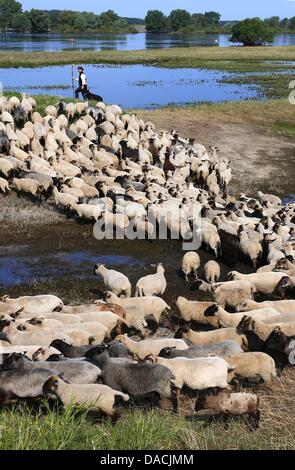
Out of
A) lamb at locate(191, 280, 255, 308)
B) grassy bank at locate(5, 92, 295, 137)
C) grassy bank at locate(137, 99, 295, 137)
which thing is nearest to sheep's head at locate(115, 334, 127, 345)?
lamb at locate(191, 280, 255, 308)

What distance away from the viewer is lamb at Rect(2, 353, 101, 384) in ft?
22.7

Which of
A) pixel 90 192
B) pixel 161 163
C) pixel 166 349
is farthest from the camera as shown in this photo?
pixel 161 163

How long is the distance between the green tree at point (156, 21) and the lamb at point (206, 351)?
17493 cm

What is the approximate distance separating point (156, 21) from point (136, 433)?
17764cm

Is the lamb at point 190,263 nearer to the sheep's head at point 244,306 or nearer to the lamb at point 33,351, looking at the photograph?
the sheep's head at point 244,306

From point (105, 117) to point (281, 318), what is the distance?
1478 cm

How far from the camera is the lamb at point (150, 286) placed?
10156 mm

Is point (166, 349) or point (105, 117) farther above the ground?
point (105, 117)

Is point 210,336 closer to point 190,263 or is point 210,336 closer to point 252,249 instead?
point 190,263

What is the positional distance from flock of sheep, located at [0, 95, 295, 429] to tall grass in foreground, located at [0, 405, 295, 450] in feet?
1.62

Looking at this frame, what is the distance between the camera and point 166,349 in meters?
7.54
